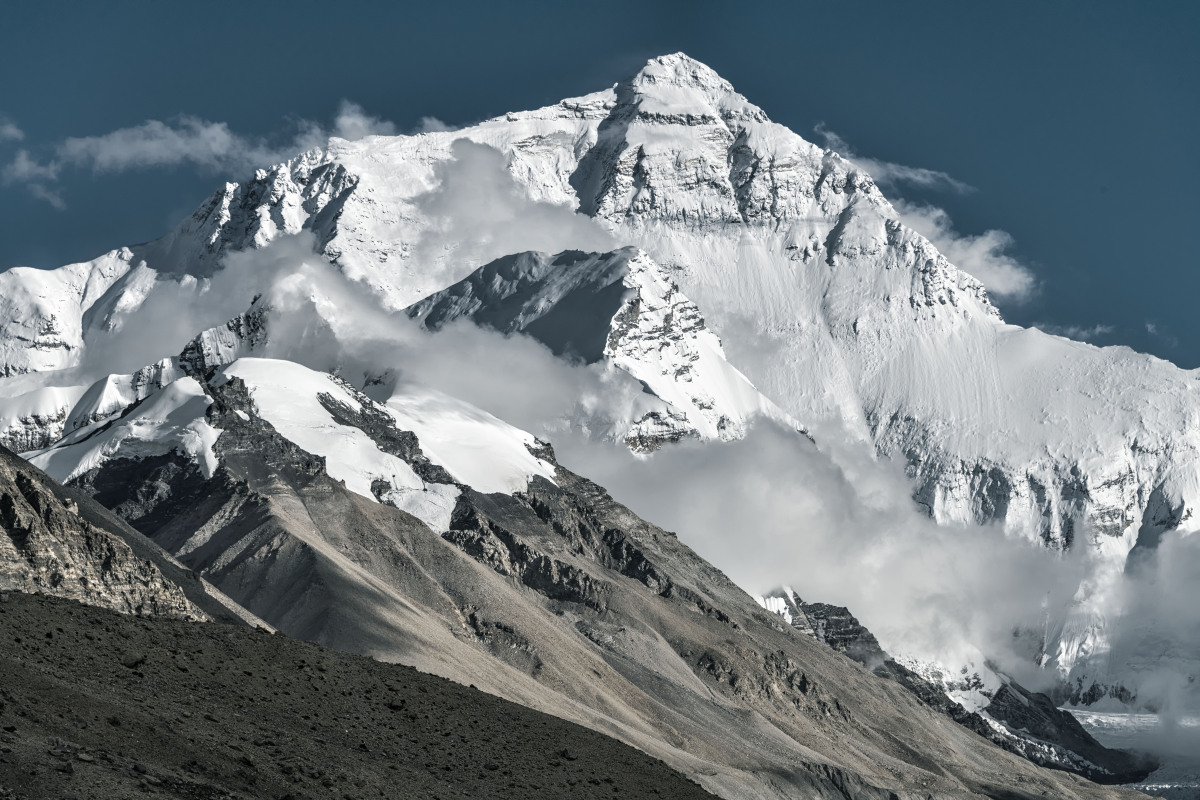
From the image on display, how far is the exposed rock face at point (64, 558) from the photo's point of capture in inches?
3807

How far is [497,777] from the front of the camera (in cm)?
5888

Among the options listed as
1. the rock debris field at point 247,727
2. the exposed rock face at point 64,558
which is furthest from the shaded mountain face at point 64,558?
the rock debris field at point 247,727

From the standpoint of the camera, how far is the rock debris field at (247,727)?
44.4 m

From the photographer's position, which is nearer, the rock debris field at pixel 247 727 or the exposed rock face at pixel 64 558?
the rock debris field at pixel 247 727

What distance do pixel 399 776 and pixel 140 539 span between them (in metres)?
96.2

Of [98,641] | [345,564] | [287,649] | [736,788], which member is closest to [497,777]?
[287,649]

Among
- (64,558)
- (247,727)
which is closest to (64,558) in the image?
(64,558)

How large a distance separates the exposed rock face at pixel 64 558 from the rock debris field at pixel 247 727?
118ft

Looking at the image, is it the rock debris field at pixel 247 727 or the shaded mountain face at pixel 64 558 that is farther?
the shaded mountain face at pixel 64 558

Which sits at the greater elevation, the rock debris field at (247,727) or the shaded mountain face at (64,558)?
the shaded mountain face at (64,558)

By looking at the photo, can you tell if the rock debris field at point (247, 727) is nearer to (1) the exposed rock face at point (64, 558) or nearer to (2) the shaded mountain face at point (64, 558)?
(2) the shaded mountain face at point (64, 558)

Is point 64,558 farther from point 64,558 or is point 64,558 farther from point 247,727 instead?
point 247,727

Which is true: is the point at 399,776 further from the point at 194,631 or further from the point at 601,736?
the point at 601,736

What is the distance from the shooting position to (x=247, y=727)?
176ft
